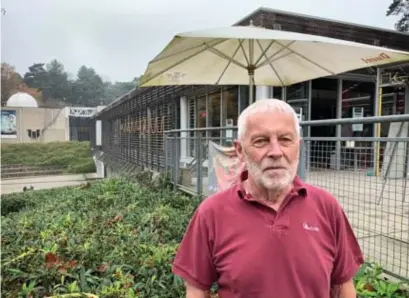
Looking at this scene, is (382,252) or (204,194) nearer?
(382,252)

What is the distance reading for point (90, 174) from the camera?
23.4m

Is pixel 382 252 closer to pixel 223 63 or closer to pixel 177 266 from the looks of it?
pixel 177 266

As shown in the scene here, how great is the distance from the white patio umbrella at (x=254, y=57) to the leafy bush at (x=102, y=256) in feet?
5.64

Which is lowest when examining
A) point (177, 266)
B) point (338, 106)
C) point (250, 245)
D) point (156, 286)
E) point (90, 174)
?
point (90, 174)

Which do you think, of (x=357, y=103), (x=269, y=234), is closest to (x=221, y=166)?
(x=269, y=234)

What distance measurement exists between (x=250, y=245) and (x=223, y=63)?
12.5ft

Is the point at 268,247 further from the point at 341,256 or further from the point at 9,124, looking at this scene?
the point at 9,124

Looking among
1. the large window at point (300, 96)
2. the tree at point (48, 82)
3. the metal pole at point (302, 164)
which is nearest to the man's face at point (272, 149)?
the metal pole at point (302, 164)

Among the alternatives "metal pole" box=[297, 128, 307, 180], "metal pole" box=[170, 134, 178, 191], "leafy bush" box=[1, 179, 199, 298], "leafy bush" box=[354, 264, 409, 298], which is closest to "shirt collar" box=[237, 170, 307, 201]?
"leafy bush" box=[354, 264, 409, 298]

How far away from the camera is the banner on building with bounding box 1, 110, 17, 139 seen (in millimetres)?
32656

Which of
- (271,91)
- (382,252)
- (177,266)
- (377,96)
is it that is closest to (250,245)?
(177,266)

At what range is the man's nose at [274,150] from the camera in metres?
1.38

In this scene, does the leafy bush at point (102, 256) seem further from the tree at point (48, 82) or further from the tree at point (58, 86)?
the tree at point (58, 86)

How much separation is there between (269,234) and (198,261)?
0.27m
